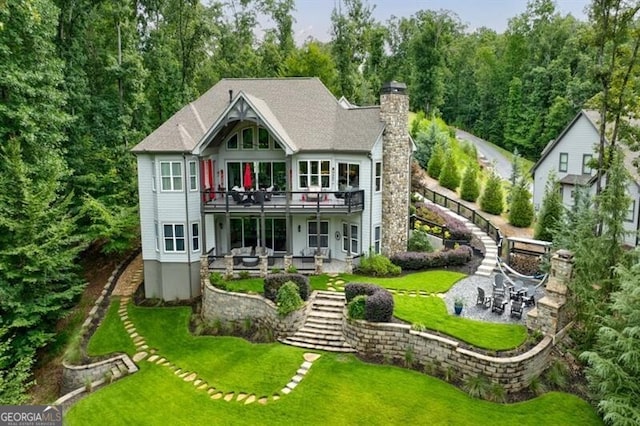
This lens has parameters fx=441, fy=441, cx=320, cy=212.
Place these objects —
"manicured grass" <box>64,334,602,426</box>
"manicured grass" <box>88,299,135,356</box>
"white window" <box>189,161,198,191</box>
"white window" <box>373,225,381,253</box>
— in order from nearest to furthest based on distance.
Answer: "manicured grass" <box>64,334,602,426</box> < "manicured grass" <box>88,299,135,356</box> < "white window" <box>189,161,198,191</box> < "white window" <box>373,225,381,253</box>

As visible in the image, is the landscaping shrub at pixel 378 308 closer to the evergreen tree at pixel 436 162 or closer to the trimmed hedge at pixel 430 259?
the trimmed hedge at pixel 430 259

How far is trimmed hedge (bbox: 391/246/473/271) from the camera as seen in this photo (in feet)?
77.4

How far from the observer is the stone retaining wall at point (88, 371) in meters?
18.4

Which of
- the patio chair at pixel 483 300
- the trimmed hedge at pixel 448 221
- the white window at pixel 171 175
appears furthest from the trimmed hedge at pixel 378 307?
the white window at pixel 171 175

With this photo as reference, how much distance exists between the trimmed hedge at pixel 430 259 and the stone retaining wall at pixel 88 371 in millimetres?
13811

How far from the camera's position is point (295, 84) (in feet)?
A: 90.8

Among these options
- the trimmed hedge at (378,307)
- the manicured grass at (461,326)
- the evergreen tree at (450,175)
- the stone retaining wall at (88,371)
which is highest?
the evergreen tree at (450,175)

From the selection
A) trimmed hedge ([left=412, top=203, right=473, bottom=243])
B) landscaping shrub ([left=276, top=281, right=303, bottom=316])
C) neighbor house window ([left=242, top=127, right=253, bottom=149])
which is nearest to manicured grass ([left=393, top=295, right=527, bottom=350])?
landscaping shrub ([left=276, top=281, right=303, bottom=316])

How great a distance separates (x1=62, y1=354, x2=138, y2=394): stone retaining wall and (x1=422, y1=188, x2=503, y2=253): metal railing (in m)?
20.9

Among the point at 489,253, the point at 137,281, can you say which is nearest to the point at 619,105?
the point at 489,253

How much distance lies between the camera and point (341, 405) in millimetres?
13992

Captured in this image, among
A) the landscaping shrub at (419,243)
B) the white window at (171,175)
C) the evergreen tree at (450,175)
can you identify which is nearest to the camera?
the white window at (171,175)

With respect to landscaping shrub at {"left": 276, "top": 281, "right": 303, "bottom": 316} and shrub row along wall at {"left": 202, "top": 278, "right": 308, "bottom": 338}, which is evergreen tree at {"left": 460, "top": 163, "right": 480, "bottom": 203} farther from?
landscaping shrub at {"left": 276, "top": 281, "right": 303, "bottom": 316}

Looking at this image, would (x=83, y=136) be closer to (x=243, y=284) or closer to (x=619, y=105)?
(x=243, y=284)
